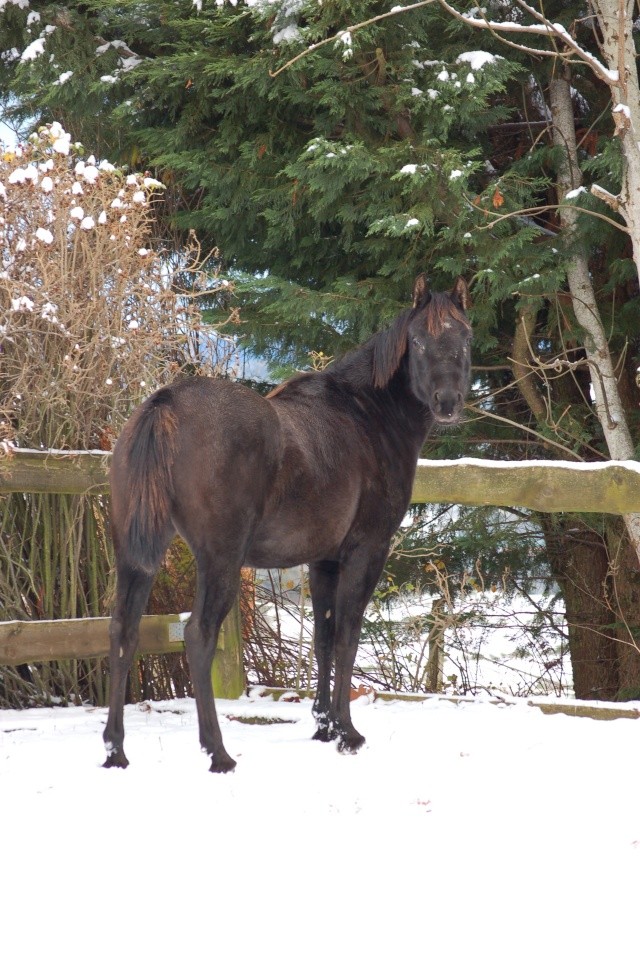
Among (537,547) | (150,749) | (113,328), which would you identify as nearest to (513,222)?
(537,547)

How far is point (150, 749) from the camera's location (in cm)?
407

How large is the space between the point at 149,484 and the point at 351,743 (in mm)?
1447

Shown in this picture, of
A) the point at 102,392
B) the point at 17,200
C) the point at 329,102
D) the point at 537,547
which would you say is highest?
the point at 329,102

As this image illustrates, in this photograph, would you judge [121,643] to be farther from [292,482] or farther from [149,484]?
[292,482]

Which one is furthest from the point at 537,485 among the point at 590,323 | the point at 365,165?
the point at 590,323

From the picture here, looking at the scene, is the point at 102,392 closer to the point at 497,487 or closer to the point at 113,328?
the point at 113,328

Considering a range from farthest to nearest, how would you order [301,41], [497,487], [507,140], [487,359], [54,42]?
[507,140] < [487,359] < [54,42] < [301,41] < [497,487]

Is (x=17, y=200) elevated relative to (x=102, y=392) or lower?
elevated

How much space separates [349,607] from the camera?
4.32m

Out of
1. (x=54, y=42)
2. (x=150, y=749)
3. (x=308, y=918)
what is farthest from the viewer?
(x=54, y=42)

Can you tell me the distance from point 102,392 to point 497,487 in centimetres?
223

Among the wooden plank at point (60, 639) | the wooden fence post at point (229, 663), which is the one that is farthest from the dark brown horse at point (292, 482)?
the wooden plank at point (60, 639)

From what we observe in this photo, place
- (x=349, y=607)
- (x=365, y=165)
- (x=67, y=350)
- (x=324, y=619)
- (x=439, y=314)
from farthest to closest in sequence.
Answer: (x=365, y=165)
(x=67, y=350)
(x=324, y=619)
(x=349, y=607)
(x=439, y=314)

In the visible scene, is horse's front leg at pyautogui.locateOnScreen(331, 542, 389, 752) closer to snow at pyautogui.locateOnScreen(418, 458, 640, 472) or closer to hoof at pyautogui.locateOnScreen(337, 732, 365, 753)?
hoof at pyautogui.locateOnScreen(337, 732, 365, 753)
